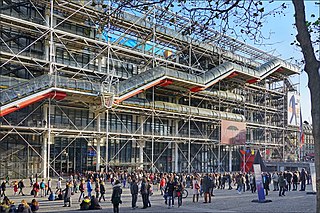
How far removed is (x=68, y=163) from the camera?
3136cm

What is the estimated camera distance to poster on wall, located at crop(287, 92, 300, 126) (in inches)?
1972

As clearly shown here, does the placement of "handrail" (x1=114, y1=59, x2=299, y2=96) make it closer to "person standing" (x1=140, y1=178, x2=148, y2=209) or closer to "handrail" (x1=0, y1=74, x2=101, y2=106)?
"handrail" (x1=0, y1=74, x2=101, y2=106)

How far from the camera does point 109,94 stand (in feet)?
96.7

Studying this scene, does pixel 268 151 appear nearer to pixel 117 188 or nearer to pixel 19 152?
pixel 19 152

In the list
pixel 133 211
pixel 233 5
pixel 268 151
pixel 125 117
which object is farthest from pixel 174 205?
pixel 268 151

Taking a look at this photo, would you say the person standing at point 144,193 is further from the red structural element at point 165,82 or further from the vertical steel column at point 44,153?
the red structural element at point 165,82

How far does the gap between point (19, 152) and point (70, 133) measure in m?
4.05

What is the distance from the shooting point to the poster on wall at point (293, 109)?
50.1 metres

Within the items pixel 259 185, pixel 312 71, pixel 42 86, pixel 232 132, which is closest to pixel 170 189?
pixel 259 185

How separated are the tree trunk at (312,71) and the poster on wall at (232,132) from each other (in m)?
33.9

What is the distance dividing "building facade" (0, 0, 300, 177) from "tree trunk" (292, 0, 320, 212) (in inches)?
489

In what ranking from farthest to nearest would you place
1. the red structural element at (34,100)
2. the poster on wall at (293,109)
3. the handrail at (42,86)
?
the poster on wall at (293,109), the handrail at (42,86), the red structural element at (34,100)

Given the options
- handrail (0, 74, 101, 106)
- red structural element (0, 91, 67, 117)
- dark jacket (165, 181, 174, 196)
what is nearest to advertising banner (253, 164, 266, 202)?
dark jacket (165, 181, 174, 196)

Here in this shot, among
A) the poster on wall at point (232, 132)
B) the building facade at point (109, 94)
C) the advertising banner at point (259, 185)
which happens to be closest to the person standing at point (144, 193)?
the advertising banner at point (259, 185)
